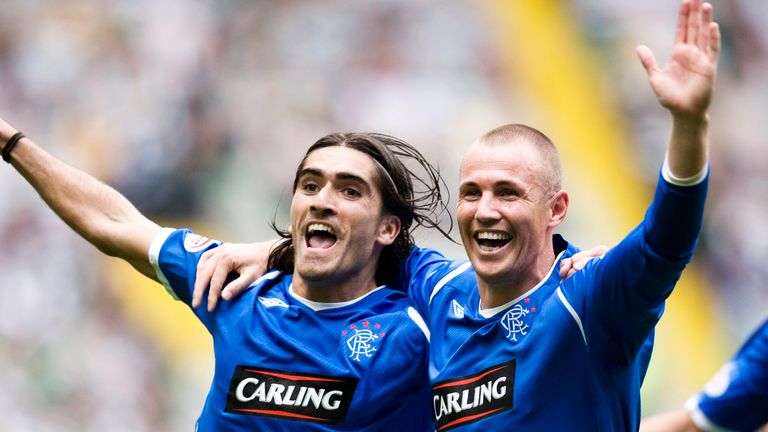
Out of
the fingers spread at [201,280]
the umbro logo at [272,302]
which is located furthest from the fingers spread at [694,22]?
the fingers spread at [201,280]

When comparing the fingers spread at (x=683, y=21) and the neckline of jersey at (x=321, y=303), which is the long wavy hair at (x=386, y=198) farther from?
the fingers spread at (x=683, y=21)

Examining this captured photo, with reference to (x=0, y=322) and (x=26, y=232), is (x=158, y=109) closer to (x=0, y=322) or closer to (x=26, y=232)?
(x=26, y=232)

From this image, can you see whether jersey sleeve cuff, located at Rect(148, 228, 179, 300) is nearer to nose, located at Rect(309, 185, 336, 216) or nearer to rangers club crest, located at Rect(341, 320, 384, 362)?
nose, located at Rect(309, 185, 336, 216)

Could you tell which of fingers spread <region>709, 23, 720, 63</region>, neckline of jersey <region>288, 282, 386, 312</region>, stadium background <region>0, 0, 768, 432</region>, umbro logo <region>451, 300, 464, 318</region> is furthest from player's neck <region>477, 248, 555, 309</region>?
stadium background <region>0, 0, 768, 432</region>

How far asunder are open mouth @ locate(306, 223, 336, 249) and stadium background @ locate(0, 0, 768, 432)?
4649 mm

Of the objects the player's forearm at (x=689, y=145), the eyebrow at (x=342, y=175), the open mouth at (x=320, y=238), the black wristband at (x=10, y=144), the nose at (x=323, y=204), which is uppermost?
the black wristband at (x=10, y=144)

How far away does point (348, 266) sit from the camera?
485cm

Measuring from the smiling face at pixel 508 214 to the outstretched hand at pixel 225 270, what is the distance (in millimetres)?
1077

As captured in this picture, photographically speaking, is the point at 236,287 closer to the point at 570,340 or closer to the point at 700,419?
the point at 570,340

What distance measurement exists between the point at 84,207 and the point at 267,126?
514 cm

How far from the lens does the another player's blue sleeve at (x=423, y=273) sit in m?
4.76

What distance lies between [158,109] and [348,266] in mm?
5890

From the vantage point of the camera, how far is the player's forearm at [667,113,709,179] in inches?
135

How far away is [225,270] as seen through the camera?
491 centimetres
